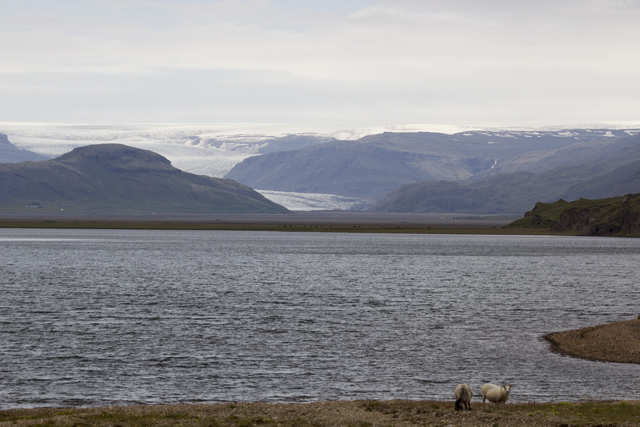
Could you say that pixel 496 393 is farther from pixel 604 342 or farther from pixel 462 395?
pixel 604 342

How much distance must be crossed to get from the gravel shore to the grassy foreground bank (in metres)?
13.0

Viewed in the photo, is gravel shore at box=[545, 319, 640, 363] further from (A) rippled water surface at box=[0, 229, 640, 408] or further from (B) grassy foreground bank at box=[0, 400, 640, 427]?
(B) grassy foreground bank at box=[0, 400, 640, 427]

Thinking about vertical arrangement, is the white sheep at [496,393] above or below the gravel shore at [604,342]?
above

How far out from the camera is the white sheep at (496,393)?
105ft

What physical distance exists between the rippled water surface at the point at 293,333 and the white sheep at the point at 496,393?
318 cm

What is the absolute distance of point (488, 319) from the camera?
198 feet

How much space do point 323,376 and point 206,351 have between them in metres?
9.39

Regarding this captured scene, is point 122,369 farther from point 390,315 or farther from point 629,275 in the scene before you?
point 629,275

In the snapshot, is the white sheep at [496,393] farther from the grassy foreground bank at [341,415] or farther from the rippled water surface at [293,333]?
the rippled water surface at [293,333]

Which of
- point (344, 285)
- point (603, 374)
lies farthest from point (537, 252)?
point (603, 374)

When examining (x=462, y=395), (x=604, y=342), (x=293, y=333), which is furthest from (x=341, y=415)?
(x=604, y=342)

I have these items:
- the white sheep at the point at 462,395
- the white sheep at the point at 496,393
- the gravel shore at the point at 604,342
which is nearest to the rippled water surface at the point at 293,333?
the gravel shore at the point at 604,342

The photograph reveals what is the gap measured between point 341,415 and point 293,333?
73.9ft

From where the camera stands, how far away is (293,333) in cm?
5250
